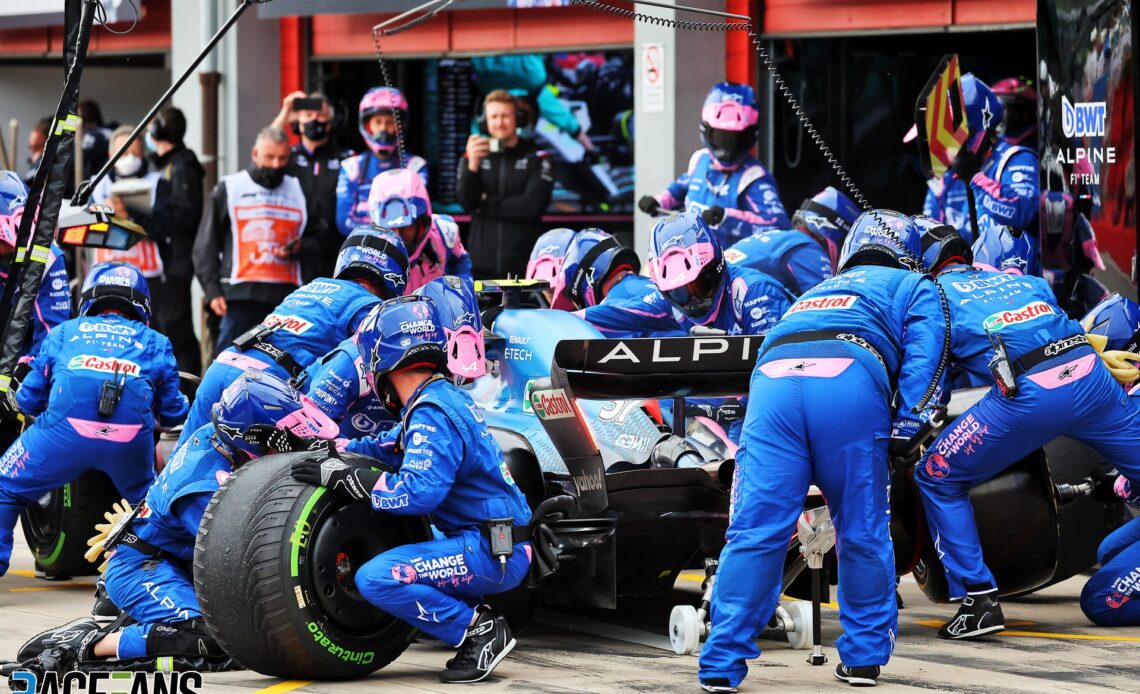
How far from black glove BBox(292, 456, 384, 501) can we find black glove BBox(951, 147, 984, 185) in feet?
19.6

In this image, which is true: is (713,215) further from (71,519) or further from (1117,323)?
(71,519)

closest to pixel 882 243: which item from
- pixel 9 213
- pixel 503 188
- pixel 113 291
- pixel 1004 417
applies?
pixel 1004 417

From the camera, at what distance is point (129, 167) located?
15.8 meters

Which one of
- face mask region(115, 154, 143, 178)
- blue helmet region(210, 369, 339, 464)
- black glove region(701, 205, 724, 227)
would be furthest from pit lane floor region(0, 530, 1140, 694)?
face mask region(115, 154, 143, 178)

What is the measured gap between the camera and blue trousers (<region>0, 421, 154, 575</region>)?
920 centimetres

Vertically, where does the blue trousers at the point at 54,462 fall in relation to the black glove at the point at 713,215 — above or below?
below

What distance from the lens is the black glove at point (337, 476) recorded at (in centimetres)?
680

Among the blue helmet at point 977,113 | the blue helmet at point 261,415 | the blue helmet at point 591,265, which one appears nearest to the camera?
the blue helmet at point 261,415

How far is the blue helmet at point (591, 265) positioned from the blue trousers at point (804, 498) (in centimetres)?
358

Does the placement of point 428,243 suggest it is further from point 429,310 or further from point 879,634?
point 879,634

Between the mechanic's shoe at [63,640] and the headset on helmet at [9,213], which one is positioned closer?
the mechanic's shoe at [63,640]

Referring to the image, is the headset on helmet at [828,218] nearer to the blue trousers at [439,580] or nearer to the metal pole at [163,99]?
the metal pole at [163,99]

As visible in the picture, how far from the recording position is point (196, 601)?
7.41 metres

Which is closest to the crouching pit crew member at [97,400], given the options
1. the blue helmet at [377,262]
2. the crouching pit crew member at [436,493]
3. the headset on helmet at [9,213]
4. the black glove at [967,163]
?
the headset on helmet at [9,213]
